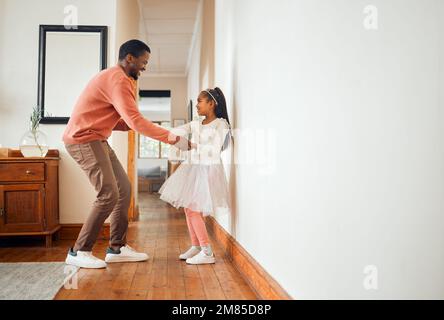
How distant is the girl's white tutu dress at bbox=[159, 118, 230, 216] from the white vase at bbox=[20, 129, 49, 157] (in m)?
1.36

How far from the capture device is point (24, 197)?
10.9 feet

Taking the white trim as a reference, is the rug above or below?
below

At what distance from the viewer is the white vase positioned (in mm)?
3514

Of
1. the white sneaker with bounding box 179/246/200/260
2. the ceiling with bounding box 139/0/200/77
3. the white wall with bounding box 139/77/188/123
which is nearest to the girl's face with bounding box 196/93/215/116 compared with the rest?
the white sneaker with bounding box 179/246/200/260

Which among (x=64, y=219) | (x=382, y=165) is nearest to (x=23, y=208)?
(x=64, y=219)

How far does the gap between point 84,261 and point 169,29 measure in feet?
16.3

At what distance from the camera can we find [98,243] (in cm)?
353

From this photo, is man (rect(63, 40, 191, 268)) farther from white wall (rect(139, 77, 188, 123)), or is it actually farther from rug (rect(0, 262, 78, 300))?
white wall (rect(139, 77, 188, 123))

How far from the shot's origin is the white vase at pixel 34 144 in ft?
11.5

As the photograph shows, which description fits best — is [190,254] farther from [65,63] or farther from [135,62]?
[65,63]

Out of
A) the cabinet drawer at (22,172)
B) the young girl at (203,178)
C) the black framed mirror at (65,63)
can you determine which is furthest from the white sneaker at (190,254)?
the black framed mirror at (65,63)

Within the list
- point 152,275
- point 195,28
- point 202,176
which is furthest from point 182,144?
point 195,28

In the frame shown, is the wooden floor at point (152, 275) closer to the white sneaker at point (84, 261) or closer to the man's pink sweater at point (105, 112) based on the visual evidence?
the white sneaker at point (84, 261)

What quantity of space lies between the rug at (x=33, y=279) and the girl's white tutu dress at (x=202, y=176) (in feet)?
2.39
